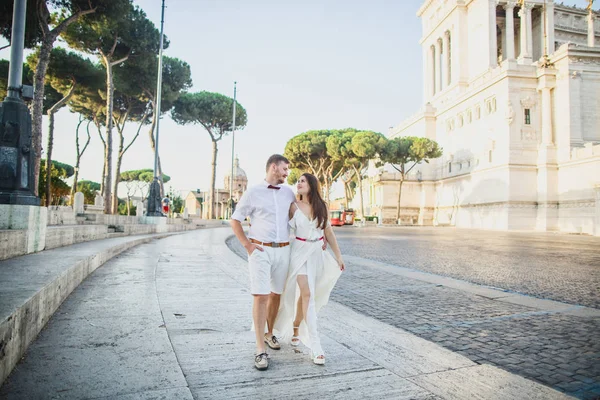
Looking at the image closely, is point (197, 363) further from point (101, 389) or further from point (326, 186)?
point (326, 186)

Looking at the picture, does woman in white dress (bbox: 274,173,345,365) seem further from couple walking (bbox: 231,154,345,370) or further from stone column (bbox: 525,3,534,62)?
stone column (bbox: 525,3,534,62)

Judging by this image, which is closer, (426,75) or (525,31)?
(525,31)

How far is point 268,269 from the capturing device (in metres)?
2.79

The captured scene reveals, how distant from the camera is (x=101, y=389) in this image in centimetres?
201

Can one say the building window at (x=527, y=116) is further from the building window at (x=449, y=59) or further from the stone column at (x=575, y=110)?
the building window at (x=449, y=59)

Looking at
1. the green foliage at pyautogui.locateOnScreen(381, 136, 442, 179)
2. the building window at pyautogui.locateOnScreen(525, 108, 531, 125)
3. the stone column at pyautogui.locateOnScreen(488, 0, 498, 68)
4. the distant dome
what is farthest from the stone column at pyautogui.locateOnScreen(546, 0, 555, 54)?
the distant dome

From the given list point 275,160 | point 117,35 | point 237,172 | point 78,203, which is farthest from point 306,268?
point 237,172

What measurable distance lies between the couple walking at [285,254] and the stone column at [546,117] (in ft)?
117

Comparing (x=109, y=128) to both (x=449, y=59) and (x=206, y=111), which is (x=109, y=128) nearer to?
(x=206, y=111)

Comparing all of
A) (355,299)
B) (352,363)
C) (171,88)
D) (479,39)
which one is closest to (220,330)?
(352,363)

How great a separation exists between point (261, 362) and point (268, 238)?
820 millimetres

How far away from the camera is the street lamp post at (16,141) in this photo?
4.97 meters

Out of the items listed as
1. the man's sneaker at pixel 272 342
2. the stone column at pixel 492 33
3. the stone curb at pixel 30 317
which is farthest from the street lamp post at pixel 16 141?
the stone column at pixel 492 33

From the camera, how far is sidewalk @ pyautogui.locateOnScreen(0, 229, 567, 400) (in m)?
2.09
